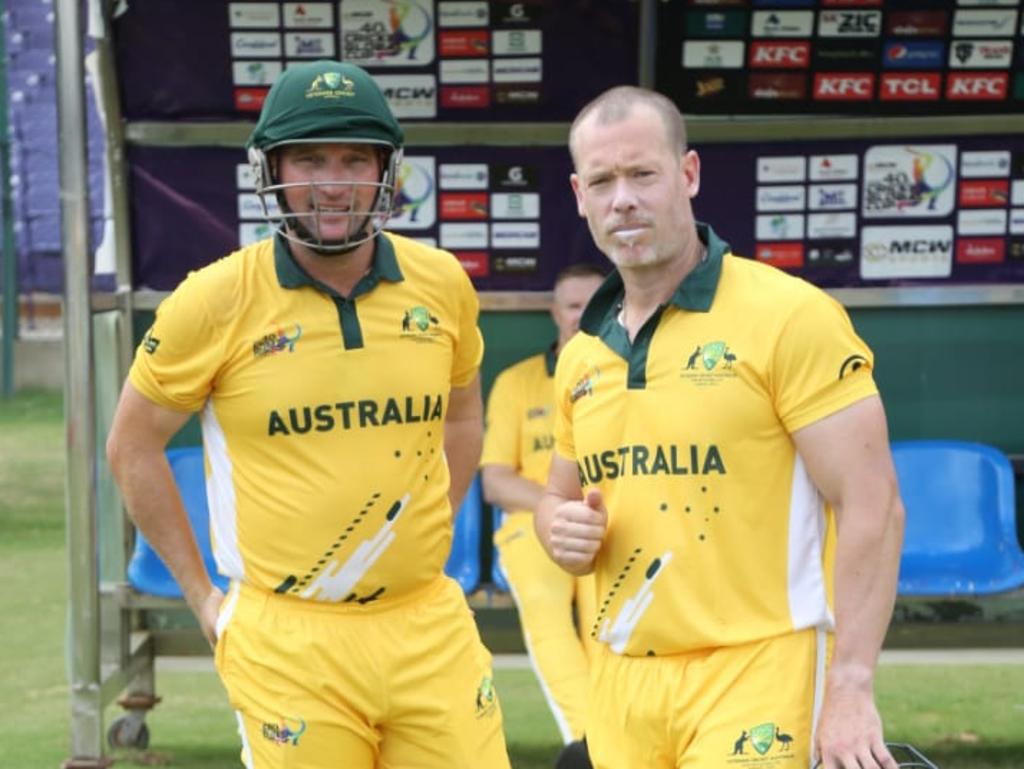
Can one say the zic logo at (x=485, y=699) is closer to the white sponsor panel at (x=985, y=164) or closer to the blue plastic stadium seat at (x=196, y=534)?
the blue plastic stadium seat at (x=196, y=534)

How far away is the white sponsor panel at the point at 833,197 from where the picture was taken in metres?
6.90

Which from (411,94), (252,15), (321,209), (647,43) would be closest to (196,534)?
(411,94)

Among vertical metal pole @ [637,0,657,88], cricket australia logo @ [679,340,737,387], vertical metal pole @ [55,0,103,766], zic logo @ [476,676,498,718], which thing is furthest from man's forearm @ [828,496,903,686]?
vertical metal pole @ [637,0,657,88]

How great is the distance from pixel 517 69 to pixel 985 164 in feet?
5.88

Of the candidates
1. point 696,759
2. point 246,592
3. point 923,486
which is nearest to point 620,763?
point 696,759

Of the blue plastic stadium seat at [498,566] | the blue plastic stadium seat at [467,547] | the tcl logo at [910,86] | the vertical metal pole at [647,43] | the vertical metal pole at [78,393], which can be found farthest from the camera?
the tcl logo at [910,86]

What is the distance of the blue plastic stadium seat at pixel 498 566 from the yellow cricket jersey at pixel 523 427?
19cm

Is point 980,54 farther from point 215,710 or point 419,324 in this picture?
point 215,710

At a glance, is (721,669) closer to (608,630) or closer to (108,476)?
(608,630)

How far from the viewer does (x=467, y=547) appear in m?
6.56

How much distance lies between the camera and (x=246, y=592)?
3.73 m

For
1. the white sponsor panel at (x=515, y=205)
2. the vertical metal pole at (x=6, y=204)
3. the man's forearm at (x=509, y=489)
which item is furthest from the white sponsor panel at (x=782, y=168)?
the vertical metal pole at (x=6, y=204)

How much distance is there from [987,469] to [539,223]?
190cm

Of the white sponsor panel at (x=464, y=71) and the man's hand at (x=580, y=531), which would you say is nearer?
the man's hand at (x=580, y=531)
